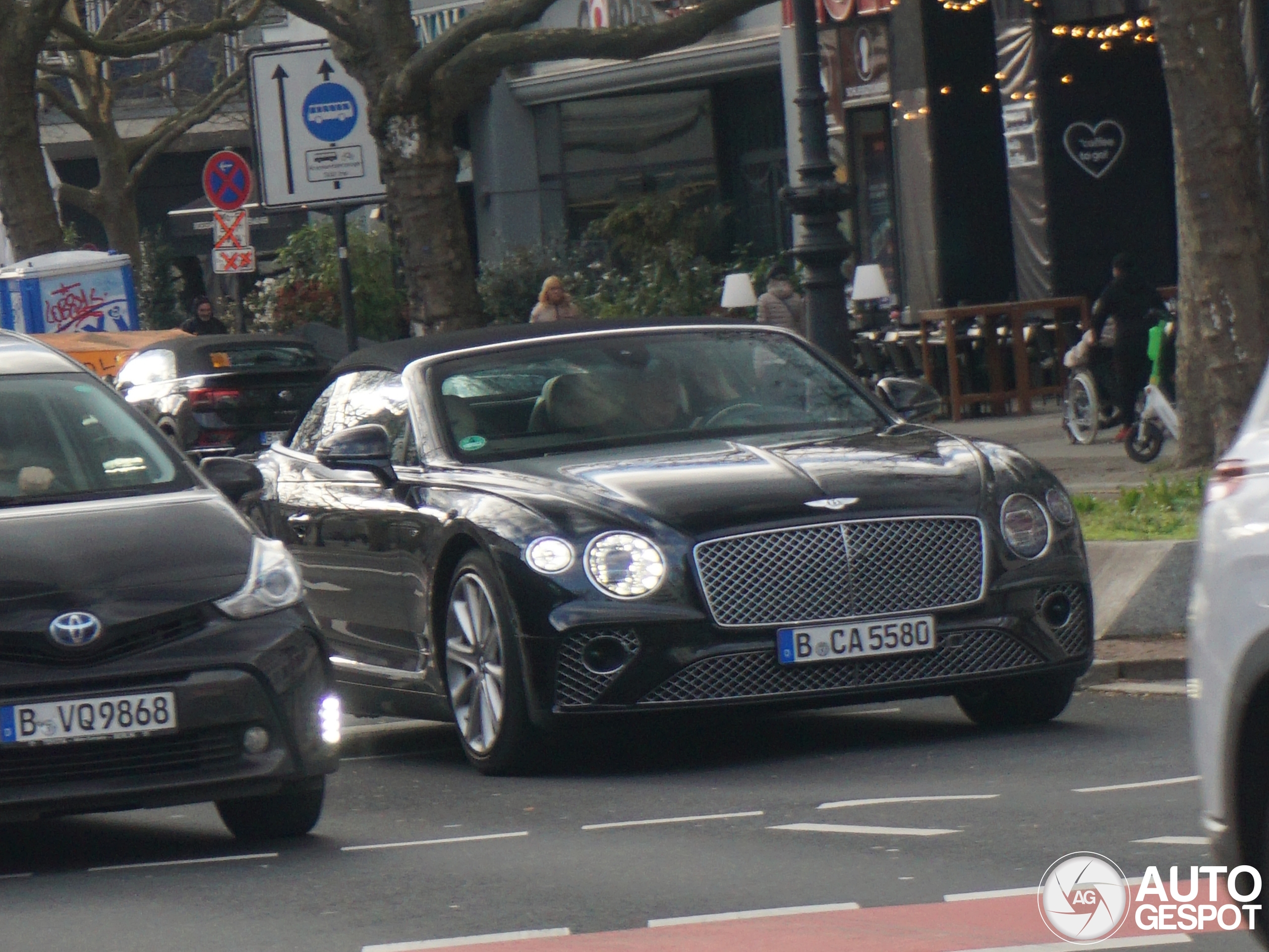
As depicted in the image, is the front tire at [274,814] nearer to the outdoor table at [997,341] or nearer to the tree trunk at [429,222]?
the tree trunk at [429,222]

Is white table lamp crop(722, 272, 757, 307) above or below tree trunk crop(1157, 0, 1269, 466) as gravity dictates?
below

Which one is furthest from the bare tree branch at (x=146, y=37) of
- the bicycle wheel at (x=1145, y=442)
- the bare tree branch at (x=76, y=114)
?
the bicycle wheel at (x=1145, y=442)

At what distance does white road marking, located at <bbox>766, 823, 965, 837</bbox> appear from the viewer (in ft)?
22.2

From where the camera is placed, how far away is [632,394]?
942 cm

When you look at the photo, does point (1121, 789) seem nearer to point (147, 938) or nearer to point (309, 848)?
point (309, 848)

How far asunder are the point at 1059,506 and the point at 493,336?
7.94 feet

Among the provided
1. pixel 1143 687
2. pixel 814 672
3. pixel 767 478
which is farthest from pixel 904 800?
pixel 1143 687

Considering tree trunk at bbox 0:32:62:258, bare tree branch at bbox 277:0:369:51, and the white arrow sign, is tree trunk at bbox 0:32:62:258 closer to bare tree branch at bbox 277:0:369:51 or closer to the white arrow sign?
the white arrow sign

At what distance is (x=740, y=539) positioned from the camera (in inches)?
322

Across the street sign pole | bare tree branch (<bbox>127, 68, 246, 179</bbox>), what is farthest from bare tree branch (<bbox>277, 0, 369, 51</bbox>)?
bare tree branch (<bbox>127, 68, 246, 179</bbox>)

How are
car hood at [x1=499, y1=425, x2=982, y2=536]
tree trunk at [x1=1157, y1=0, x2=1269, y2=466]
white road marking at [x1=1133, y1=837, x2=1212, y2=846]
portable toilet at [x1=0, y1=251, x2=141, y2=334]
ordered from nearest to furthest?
white road marking at [x1=1133, y1=837, x2=1212, y2=846] < car hood at [x1=499, y1=425, x2=982, y2=536] < tree trunk at [x1=1157, y1=0, x2=1269, y2=466] < portable toilet at [x1=0, y1=251, x2=141, y2=334]

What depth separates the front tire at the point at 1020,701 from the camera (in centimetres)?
880

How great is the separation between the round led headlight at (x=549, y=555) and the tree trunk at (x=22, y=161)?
21.2 m

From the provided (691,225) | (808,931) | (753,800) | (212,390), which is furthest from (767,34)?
(808,931)
